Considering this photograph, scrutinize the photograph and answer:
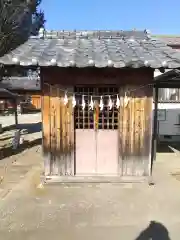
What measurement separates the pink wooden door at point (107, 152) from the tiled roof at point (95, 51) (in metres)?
2.10

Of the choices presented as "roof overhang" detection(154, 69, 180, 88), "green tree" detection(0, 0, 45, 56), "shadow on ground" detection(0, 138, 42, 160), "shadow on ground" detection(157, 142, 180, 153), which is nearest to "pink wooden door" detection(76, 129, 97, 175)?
"roof overhang" detection(154, 69, 180, 88)

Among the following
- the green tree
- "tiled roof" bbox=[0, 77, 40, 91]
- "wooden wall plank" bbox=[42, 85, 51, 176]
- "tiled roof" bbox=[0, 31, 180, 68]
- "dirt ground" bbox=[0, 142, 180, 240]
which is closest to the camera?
"dirt ground" bbox=[0, 142, 180, 240]

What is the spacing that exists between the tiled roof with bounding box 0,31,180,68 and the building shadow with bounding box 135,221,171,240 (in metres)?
3.77

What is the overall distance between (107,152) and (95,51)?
291cm

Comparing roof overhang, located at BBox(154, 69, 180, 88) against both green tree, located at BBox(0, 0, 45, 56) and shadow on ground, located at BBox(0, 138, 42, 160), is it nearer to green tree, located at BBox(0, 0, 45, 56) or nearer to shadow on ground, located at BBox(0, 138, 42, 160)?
shadow on ground, located at BBox(0, 138, 42, 160)

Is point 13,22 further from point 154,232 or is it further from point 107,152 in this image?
point 154,232

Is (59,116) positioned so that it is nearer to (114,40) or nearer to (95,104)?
(95,104)

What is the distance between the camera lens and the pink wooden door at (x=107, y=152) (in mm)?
8625

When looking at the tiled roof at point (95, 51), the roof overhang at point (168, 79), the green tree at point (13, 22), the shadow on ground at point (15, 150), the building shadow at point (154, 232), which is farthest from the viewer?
the green tree at point (13, 22)

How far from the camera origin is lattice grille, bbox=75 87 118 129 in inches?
332

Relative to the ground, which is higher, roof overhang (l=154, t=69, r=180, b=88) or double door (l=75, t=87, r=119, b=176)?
roof overhang (l=154, t=69, r=180, b=88)

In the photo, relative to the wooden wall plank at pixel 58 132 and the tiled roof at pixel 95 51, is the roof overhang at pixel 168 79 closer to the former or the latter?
the tiled roof at pixel 95 51

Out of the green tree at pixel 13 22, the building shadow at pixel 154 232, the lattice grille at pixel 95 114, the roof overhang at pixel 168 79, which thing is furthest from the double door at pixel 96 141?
the green tree at pixel 13 22

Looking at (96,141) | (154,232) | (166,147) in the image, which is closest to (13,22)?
(166,147)
